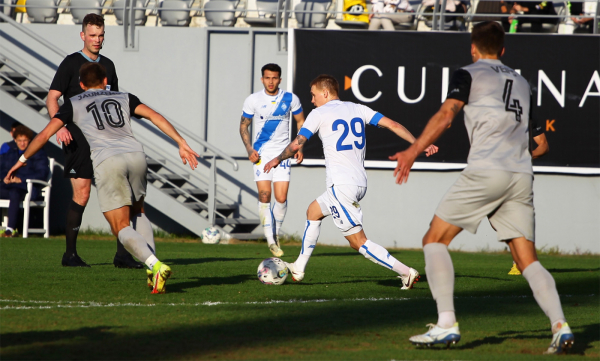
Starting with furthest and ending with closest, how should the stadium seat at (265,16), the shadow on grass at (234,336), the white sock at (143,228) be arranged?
the stadium seat at (265,16) → the white sock at (143,228) → the shadow on grass at (234,336)

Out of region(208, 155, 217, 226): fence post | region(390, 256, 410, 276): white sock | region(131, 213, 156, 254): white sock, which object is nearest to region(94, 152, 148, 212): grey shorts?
region(131, 213, 156, 254): white sock

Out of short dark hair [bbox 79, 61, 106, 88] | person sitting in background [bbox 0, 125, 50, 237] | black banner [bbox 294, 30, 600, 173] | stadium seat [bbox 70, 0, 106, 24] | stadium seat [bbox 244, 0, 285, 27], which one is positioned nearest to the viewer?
short dark hair [bbox 79, 61, 106, 88]

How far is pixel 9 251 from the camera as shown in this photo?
10117 mm

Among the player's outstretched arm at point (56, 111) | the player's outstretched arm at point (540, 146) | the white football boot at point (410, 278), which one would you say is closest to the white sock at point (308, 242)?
the white football boot at point (410, 278)

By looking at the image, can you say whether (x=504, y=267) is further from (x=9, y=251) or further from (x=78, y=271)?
(x=9, y=251)

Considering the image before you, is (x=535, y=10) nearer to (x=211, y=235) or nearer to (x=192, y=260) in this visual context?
(x=211, y=235)

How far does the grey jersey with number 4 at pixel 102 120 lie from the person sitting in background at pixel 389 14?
9.44 m

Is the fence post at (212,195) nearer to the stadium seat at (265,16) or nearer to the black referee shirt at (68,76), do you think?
the stadium seat at (265,16)

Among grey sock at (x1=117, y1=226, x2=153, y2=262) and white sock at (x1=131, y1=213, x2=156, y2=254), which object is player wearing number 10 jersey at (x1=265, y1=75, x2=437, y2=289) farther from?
grey sock at (x1=117, y1=226, x2=153, y2=262)

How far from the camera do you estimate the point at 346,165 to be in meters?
6.99

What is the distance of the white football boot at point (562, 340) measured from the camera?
4.18 metres

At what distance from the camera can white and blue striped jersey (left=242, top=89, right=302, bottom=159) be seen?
10906 mm

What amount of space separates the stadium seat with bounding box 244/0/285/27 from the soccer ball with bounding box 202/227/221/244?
5002mm

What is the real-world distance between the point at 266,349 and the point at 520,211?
174 centimetres
